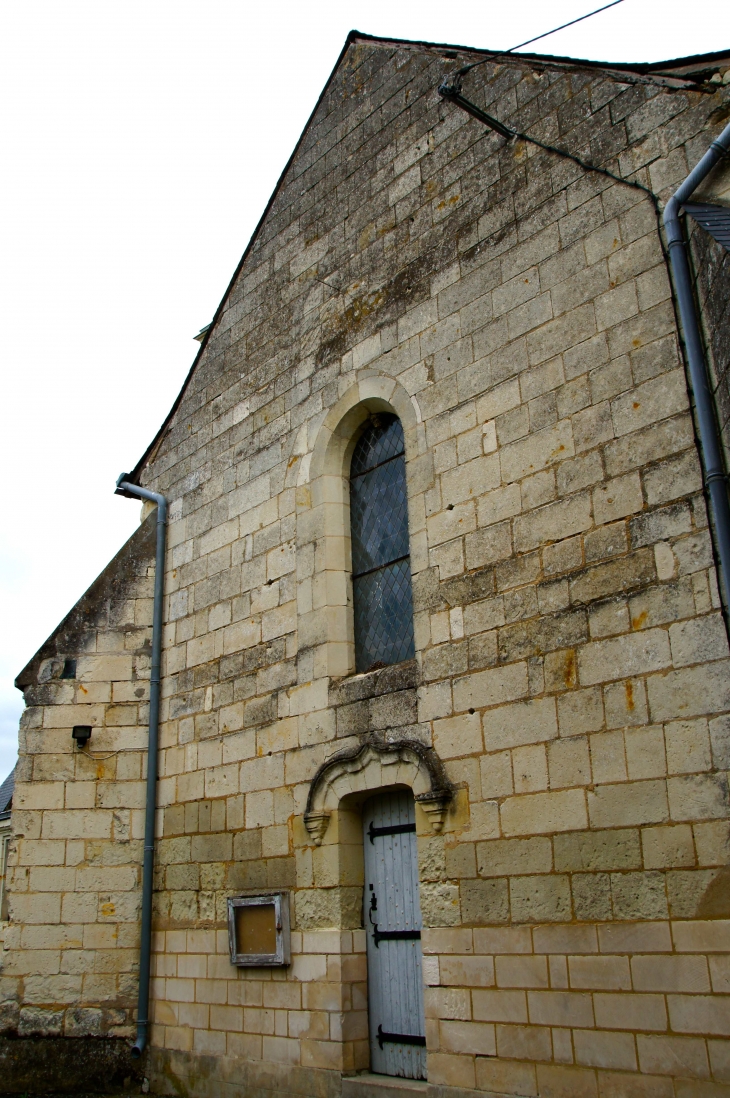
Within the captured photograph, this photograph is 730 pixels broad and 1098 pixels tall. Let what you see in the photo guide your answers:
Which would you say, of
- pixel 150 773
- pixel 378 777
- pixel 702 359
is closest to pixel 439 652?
pixel 378 777

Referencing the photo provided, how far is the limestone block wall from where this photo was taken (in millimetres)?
7738

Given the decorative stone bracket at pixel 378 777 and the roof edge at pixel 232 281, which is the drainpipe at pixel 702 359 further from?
the roof edge at pixel 232 281

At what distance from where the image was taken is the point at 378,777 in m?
6.25

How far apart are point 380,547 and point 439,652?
4.12 feet

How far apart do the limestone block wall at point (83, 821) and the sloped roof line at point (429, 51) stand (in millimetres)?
1293

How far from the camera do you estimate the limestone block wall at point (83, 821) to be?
25.4 feet

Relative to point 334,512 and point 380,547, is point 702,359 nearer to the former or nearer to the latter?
point 380,547

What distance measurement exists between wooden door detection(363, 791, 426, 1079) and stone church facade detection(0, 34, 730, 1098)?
109mm

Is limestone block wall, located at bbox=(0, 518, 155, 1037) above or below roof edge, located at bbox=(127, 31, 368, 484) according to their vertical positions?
below

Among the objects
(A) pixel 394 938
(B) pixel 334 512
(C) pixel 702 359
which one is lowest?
(A) pixel 394 938

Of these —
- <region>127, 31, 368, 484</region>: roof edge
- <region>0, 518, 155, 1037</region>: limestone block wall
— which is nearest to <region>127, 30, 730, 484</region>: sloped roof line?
<region>127, 31, 368, 484</region>: roof edge

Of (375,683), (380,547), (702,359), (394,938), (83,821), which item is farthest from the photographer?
(83,821)

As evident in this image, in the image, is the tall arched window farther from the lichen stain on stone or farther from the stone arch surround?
the lichen stain on stone

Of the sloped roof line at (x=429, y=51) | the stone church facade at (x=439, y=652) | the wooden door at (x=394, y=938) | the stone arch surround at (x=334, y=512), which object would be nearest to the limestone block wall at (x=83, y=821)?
the stone church facade at (x=439, y=652)
